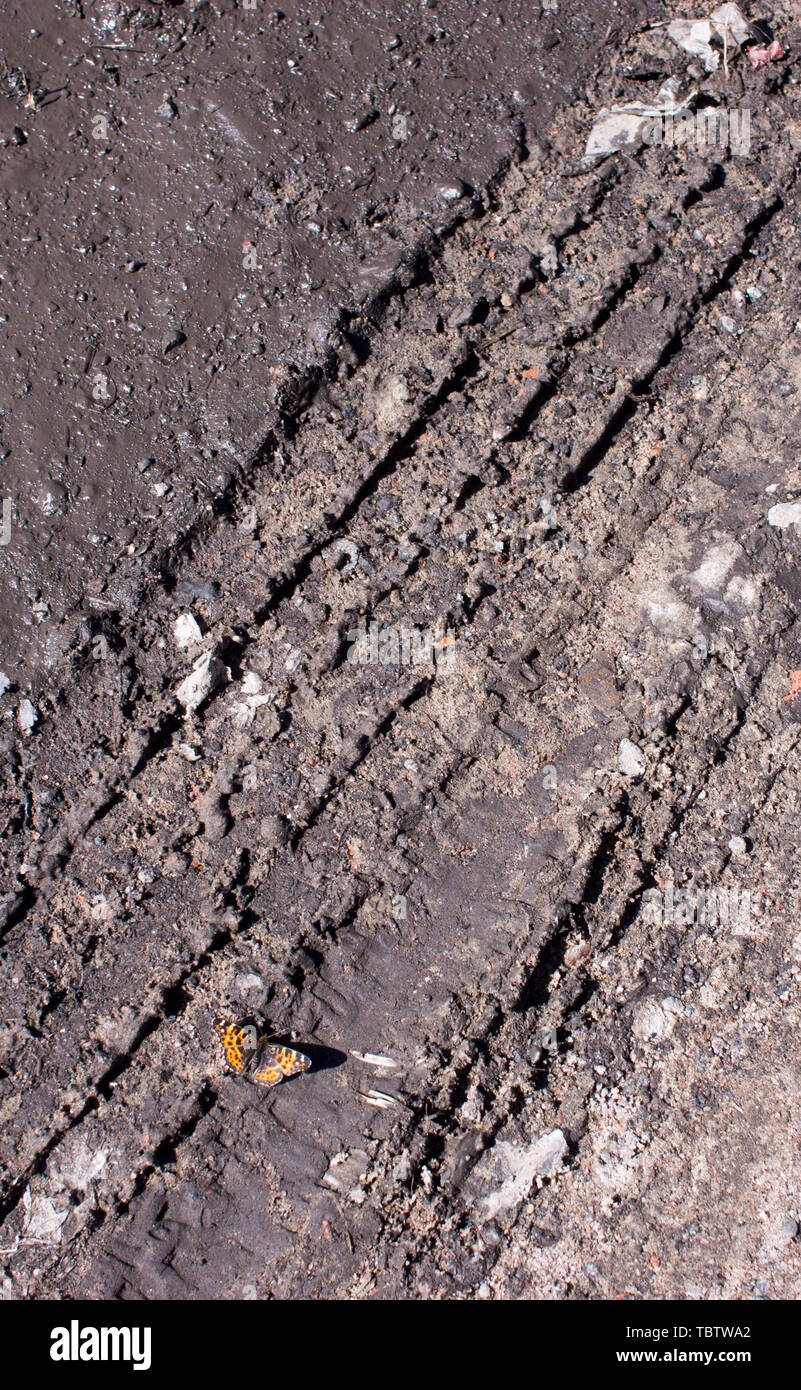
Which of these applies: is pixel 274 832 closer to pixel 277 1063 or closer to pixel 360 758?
pixel 360 758

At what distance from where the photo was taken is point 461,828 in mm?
2559

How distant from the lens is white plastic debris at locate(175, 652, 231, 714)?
267 cm

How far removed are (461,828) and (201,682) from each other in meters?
0.88

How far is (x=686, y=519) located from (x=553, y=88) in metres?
1.84

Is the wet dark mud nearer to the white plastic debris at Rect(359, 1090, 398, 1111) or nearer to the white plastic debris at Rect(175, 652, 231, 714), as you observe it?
the white plastic debris at Rect(175, 652, 231, 714)

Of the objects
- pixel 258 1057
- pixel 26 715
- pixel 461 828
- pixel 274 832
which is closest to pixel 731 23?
pixel 461 828

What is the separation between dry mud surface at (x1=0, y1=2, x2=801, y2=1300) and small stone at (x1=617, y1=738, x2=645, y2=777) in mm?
13

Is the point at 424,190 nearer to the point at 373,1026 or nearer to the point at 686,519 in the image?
the point at 686,519

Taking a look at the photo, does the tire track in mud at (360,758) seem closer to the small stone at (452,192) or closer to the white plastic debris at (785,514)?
the white plastic debris at (785,514)

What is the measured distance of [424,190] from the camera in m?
3.21

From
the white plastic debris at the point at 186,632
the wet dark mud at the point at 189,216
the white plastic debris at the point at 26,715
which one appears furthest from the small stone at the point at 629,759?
the white plastic debris at the point at 26,715

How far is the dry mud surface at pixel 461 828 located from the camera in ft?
7.43

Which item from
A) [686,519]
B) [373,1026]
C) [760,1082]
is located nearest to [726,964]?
[760,1082]

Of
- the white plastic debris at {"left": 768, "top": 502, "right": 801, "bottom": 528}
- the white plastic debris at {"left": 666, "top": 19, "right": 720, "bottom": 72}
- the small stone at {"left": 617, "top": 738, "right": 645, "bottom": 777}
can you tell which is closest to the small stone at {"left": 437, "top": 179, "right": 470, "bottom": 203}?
the white plastic debris at {"left": 666, "top": 19, "right": 720, "bottom": 72}
